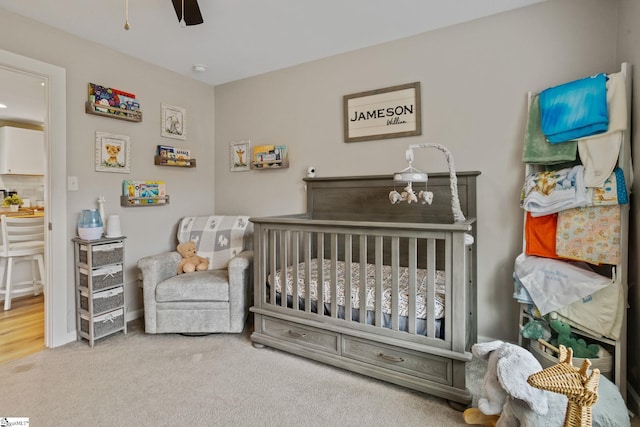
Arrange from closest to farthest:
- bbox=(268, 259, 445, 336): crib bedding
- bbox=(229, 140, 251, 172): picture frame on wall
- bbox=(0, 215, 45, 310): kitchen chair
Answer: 1. bbox=(268, 259, 445, 336): crib bedding
2. bbox=(0, 215, 45, 310): kitchen chair
3. bbox=(229, 140, 251, 172): picture frame on wall

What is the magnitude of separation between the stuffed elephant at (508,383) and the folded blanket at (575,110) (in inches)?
49.7

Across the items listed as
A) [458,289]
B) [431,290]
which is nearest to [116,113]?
[431,290]

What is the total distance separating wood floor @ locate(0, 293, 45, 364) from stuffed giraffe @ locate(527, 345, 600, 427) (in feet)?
10.00

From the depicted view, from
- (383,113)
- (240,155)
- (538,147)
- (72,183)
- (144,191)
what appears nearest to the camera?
(538,147)

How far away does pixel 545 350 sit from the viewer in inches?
74.5

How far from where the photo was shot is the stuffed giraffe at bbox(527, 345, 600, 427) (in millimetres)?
1056

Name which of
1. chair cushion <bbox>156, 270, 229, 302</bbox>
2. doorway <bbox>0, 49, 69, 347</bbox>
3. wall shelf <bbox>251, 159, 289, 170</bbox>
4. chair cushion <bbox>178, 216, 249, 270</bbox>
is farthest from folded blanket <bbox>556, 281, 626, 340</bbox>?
doorway <bbox>0, 49, 69, 347</bbox>

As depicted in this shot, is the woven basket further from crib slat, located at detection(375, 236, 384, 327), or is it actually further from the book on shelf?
the book on shelf

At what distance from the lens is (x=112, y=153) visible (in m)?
2.78

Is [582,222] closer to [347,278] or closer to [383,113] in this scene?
[347,278]

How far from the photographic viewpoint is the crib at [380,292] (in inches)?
68.6

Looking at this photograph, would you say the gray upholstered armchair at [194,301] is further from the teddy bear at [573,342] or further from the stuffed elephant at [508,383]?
the teddy bear at [573,342]

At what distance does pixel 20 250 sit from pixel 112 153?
5.39 feet

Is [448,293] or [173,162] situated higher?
[173,162]
